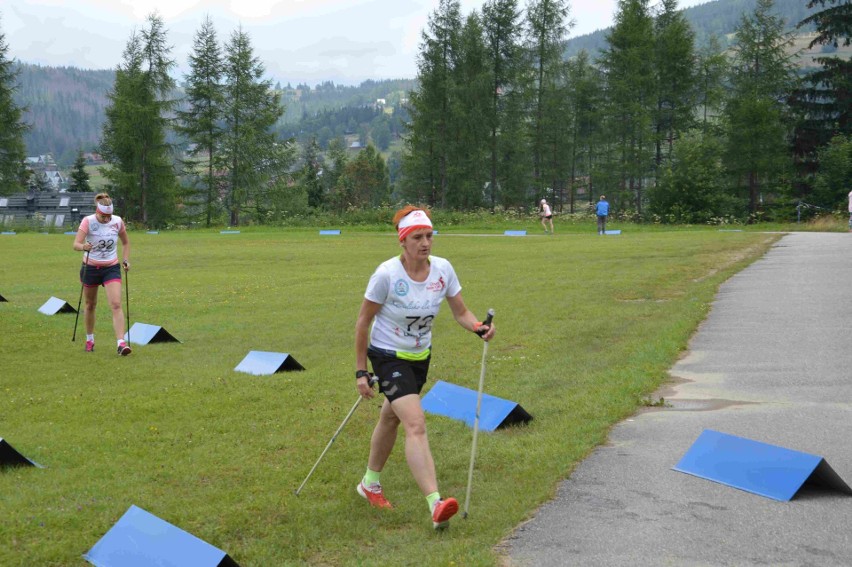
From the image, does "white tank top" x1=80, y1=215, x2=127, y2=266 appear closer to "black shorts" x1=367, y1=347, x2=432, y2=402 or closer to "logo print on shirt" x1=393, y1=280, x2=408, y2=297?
"black shorts" x1=367, y1=347, x2=432, y2=402

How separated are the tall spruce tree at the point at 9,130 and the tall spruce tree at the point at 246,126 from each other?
58.3 feet

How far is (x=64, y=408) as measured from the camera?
31.0ft

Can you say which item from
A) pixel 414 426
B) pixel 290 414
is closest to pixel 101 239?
pixel 290 414

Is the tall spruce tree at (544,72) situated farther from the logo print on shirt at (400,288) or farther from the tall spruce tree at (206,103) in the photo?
the logo print on shirt at (400,288)

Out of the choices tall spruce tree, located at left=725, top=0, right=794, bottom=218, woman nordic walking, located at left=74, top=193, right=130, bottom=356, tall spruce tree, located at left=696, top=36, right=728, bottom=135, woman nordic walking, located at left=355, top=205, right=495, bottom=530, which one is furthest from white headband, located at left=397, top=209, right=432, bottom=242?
tall spruce tree, located at left=696, top=36, right=728, bottom=135

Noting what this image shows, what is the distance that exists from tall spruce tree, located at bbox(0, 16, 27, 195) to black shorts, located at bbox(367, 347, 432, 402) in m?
76.4

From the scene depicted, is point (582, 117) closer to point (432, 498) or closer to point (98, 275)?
point (98, 275)

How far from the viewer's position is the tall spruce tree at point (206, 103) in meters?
A: 72.1

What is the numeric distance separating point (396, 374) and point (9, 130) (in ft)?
254

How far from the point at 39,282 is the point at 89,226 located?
1277cm

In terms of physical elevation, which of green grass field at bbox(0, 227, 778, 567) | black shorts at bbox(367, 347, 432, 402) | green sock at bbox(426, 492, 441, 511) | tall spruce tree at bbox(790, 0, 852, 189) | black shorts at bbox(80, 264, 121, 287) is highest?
tall spruce tree at bbox(790, 0, 852, 189)

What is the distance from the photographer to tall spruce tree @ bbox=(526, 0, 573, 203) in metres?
71.7

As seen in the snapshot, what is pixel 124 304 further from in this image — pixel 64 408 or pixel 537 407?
pixel 537 407

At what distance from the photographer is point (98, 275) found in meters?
13.2
